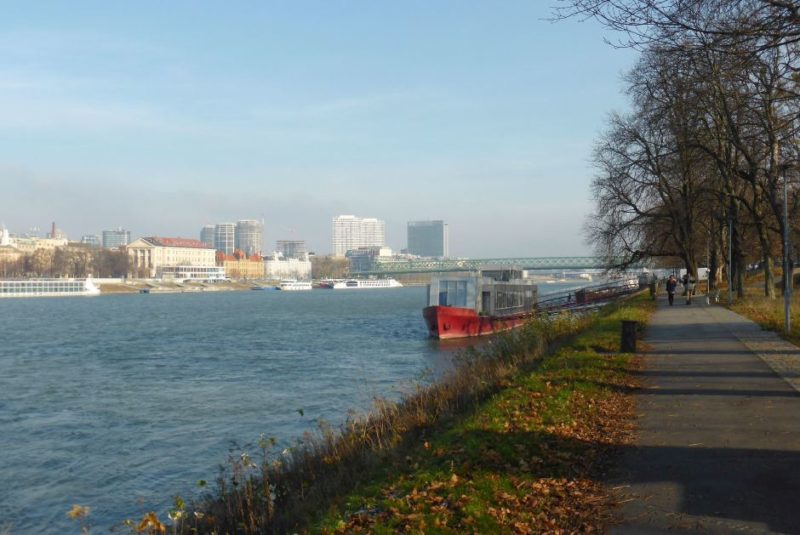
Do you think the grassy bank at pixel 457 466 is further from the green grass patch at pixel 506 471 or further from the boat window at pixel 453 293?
the boat window at pixel 453 293

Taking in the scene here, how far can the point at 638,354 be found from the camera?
19625mm

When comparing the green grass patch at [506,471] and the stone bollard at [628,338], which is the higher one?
the stone bollard at [628,338]

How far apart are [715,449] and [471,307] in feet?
149

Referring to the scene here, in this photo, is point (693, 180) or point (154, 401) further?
point (693, 180)

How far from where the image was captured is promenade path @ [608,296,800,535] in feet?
23.7

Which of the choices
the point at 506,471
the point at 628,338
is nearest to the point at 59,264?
the point at 628,338

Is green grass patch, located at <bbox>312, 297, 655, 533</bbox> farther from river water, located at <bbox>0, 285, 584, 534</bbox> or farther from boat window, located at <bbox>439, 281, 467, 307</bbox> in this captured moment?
boat window, located at <bbox>439, 281, 467, 307</bbox>

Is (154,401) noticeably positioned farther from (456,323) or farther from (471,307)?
(471,307)

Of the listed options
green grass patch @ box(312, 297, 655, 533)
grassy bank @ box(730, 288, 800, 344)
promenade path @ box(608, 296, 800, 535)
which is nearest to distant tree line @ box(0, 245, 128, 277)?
grassy bank @ box(730, 288, 800, 344)

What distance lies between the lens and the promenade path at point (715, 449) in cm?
723

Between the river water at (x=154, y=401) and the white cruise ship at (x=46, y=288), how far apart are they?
9940 centimetres

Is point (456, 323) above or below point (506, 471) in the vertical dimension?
below

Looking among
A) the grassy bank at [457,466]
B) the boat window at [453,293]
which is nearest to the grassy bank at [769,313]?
the grassy bank at [457,466]

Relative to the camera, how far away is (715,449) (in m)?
9.61
